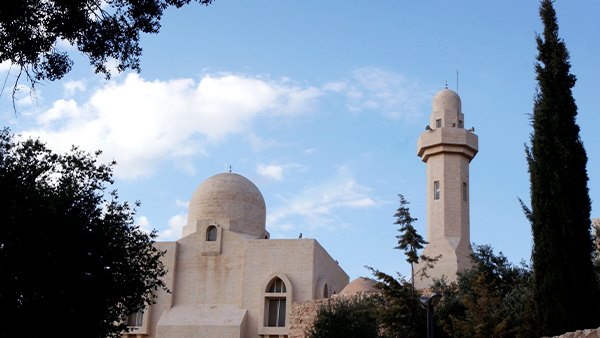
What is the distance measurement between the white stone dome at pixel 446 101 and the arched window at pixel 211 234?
11.0 meters

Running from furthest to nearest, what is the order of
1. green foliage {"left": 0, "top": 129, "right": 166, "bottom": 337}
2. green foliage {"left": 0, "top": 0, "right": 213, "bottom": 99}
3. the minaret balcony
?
the minaret balcony, green foliage {"left": 0, "top": 129, "right": 166, "bottom": 337}, green foliage {"left": 0, "top": 0, "right": 213, "bottom": 99}

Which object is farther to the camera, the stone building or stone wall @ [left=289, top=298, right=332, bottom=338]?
the stone building

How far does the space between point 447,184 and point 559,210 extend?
12.5 metres

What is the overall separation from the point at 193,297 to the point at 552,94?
674 inches

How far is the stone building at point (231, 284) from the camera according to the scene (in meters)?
24.3

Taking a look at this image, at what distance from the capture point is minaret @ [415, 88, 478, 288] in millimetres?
23516

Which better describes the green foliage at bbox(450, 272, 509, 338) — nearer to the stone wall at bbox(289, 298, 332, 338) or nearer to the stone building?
the stone wall at bbox(289, 298, 332, 338)

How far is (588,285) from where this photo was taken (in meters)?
11.7

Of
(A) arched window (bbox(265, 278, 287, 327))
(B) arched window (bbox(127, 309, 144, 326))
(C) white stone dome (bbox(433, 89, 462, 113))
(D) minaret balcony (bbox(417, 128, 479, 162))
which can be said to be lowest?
(B) arched window (bbox(127, 309, 144, 326))

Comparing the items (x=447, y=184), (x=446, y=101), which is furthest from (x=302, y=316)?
(x=446, y=101)

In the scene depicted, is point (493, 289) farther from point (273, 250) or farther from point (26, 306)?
point (26, 306)

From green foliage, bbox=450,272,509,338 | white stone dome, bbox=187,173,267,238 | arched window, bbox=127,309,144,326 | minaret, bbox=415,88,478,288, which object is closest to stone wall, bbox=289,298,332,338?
minaret, bbox=415,88,478,288

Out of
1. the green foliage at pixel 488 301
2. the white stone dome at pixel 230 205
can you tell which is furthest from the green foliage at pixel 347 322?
the white stone dome at pixel 230 205

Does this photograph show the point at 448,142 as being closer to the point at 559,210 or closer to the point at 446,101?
the point at 446,101
